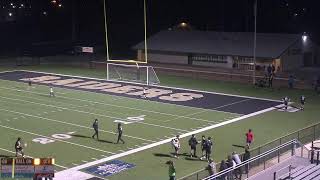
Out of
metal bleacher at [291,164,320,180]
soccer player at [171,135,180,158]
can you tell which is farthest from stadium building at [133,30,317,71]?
metal bleacher at [291,164,320,180]

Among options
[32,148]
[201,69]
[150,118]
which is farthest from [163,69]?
[32,148]

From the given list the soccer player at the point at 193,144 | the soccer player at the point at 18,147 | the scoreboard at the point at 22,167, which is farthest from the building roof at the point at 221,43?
the scoreboard at the point at 22,167

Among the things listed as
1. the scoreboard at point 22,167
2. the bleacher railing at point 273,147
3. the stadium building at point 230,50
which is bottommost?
the bleacher railing at point 273,147

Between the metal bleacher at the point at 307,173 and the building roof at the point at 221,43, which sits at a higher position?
the building roof at the point at 221,43

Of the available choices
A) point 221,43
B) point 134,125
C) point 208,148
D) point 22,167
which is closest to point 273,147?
point 208,148

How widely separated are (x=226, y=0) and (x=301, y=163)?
208 ft

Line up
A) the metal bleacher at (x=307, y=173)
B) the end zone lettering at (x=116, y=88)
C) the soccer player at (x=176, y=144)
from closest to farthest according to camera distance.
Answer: the metal bleacher at (x=307, y=173) < the soccer player at (x=176, y=144) < the end zone lettering at (x=116, y=88)

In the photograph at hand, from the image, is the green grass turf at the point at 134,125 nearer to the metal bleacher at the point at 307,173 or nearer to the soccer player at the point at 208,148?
the soccer player at the point at 208,148

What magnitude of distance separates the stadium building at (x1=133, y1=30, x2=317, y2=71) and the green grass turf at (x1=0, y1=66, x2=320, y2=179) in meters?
7.95

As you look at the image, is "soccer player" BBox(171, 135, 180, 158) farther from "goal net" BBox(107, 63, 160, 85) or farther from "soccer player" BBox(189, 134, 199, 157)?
"goal net" BBox(107, 63, 160, 85)

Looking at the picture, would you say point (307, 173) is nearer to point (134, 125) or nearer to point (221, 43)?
point (134, 125)

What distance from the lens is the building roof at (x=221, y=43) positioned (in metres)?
51.8

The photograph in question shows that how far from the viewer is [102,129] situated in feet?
98.0

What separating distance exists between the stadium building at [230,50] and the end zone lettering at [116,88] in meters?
12.9
